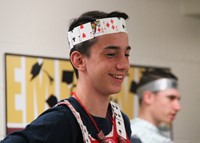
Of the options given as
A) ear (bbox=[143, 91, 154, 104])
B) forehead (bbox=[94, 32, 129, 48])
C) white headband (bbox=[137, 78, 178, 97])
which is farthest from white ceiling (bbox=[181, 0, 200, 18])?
forehead (bbox=[94, 32, 129, 48])

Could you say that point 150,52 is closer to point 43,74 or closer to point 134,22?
point 134,22

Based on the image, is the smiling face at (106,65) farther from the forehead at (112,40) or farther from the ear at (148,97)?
the ear at (148,97)

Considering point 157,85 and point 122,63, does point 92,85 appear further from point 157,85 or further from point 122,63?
point 157,85

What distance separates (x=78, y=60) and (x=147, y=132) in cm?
151

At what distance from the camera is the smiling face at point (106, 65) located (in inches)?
51.1

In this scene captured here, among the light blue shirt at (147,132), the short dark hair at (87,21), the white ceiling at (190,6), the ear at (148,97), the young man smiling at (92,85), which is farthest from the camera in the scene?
the white ceiling at (190,6)

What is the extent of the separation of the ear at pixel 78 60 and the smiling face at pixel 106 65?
0.02m

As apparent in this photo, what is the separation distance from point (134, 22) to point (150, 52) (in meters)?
0.29

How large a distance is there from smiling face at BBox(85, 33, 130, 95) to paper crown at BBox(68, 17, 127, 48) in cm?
3

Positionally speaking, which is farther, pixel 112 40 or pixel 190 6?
pixel 190 6

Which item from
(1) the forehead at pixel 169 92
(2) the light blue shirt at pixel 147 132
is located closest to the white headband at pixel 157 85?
(1) the forehead at pixel 169 92

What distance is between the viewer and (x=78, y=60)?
4.43 ft

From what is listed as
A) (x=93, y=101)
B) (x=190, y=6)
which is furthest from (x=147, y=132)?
(x=190, y=6)

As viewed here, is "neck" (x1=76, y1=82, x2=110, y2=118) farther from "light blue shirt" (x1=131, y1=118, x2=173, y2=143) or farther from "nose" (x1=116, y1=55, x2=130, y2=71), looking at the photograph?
"light blue shirt" (x1=131, y1=118, x2=173, y2=143)
